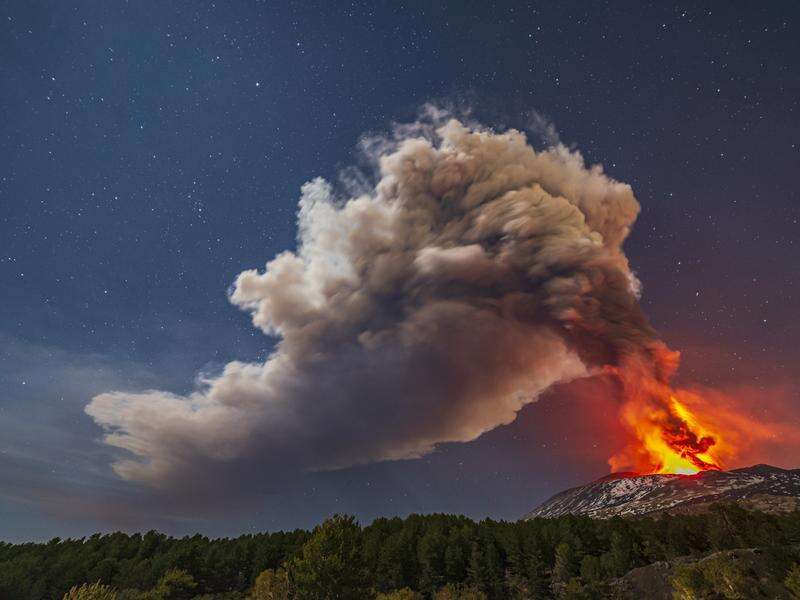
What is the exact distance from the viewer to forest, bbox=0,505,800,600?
61375 millimetres

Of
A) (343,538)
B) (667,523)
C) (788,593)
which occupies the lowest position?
(788,593)

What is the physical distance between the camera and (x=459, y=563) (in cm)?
11131

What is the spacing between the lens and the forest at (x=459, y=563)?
61.4 meters

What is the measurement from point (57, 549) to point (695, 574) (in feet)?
600

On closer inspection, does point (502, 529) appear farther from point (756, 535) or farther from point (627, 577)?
point (756, 535)

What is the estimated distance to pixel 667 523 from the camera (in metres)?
112

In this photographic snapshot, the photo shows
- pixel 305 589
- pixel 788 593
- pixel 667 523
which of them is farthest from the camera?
pixel 667 523

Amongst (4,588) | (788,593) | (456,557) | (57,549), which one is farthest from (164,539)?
(788,593)

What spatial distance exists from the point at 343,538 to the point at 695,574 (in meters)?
50.1

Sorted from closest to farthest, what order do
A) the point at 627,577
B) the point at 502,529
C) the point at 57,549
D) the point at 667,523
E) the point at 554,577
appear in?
the point at 627,577 → the point at 554,577 → the point at 667,523 → the point at 502,529 → the point at 57,549

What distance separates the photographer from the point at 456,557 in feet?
367

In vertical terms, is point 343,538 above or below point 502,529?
below

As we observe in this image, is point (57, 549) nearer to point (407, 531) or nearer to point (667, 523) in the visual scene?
point (407, 531)

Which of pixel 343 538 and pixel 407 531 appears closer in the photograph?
pixel 343 538
